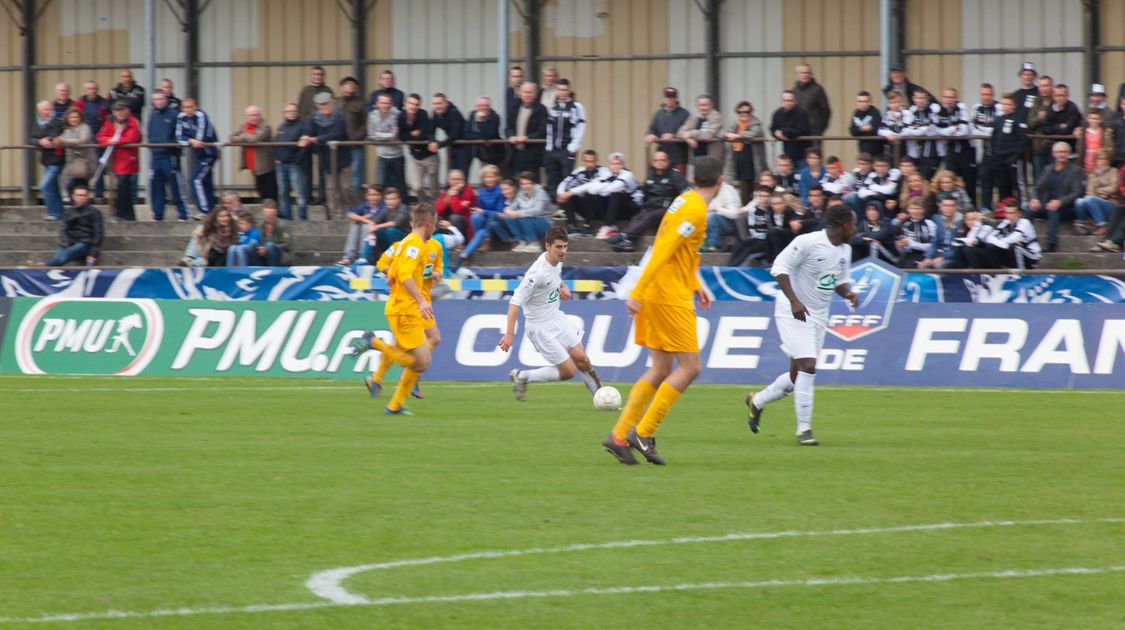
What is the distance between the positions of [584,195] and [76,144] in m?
8.99

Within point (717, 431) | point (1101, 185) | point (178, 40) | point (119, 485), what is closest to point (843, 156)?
point (1101, 185)

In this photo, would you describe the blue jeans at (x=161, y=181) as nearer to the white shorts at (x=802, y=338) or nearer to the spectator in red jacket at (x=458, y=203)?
the spectator in red jacket at (x=458, y=203)

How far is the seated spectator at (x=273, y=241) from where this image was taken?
2344 centimetres

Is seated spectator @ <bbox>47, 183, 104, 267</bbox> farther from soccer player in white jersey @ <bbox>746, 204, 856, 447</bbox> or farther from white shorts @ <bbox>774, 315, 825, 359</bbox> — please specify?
white shorts @ <bbox>774, 315, 825, 359</bbox>

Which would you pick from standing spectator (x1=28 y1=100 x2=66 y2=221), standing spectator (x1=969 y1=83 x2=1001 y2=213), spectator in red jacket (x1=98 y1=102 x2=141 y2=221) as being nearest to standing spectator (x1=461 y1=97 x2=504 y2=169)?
spectator in red jacket (x1=98 y1=102 x2=141 y2=221)

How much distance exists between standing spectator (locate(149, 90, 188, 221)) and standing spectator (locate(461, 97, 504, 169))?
5.20m

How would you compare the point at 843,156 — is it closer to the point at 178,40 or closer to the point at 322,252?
the point at 322,252

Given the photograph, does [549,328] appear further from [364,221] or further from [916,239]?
[364,221]

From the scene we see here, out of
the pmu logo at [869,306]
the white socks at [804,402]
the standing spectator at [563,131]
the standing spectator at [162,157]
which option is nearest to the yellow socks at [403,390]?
the white socks at [804,402]

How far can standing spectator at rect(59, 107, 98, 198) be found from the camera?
26.5m

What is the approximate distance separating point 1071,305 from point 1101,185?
483cm

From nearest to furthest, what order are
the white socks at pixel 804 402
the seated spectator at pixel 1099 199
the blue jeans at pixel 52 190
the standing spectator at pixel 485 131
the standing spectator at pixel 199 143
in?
the white socks at pixel 804 402 → the seated spectator at pixel 1099 199 → the standing spectator at pixel 485 131 → the standing spectator at pixel 199 143 → the blue jeans at pixel 52 190

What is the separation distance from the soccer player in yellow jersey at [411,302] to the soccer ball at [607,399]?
5.26 feet

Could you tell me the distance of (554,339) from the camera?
51.2ft
